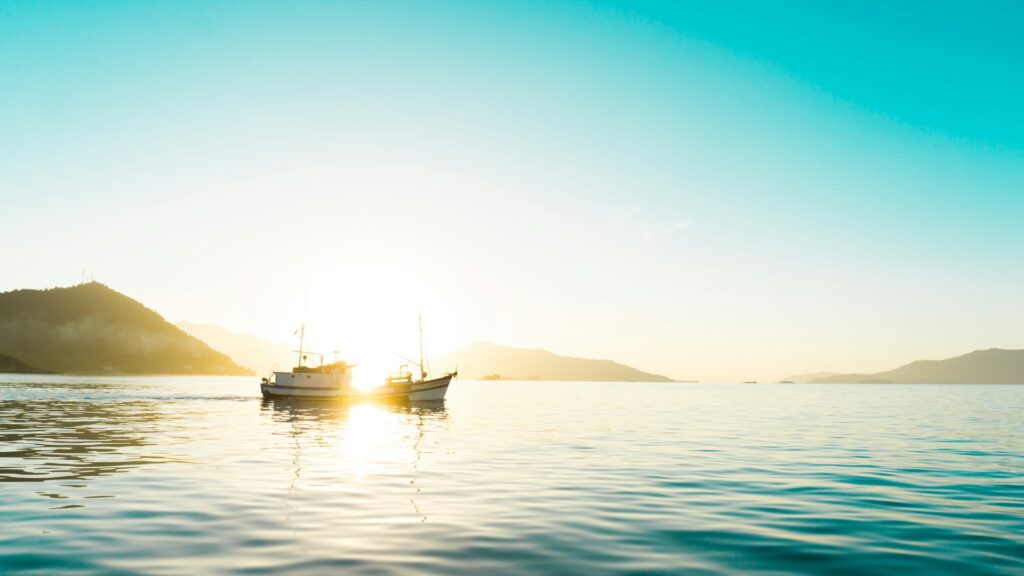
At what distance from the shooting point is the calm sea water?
13070mm

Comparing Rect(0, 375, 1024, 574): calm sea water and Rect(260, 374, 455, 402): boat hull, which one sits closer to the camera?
Rect(0, 375, 1024, 574): calm sea water

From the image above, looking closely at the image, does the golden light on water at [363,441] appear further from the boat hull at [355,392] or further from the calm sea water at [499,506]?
the boat hull at [355,392]

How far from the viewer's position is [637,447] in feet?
121

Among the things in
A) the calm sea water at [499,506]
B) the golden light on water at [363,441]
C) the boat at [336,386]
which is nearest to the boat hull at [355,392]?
the boat at [336,386]

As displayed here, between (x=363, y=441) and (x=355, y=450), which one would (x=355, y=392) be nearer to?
(x=363, y=441)

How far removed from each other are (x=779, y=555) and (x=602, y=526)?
13.3 feet

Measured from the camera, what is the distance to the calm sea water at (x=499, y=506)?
13070 millimetres

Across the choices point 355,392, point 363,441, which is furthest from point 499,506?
point 355,392

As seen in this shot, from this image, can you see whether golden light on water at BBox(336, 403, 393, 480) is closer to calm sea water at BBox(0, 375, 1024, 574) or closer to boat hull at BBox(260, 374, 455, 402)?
calm sea water at BBox(0, 375, 1024, 574)

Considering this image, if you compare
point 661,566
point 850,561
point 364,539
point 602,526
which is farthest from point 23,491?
point 850,561

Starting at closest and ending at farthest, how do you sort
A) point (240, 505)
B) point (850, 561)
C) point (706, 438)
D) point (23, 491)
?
point (850, 561) < point (240, 505) < point (23, 491) < point (706, 438)

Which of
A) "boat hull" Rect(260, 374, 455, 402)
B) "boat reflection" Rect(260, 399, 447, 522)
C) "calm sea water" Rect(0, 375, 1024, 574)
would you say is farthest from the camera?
"boat hull" Rect(260, 374, 455, 402)

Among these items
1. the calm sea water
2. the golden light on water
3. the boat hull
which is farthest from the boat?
the calm sea water

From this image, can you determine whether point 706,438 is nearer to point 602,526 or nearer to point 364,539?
point 602,526
